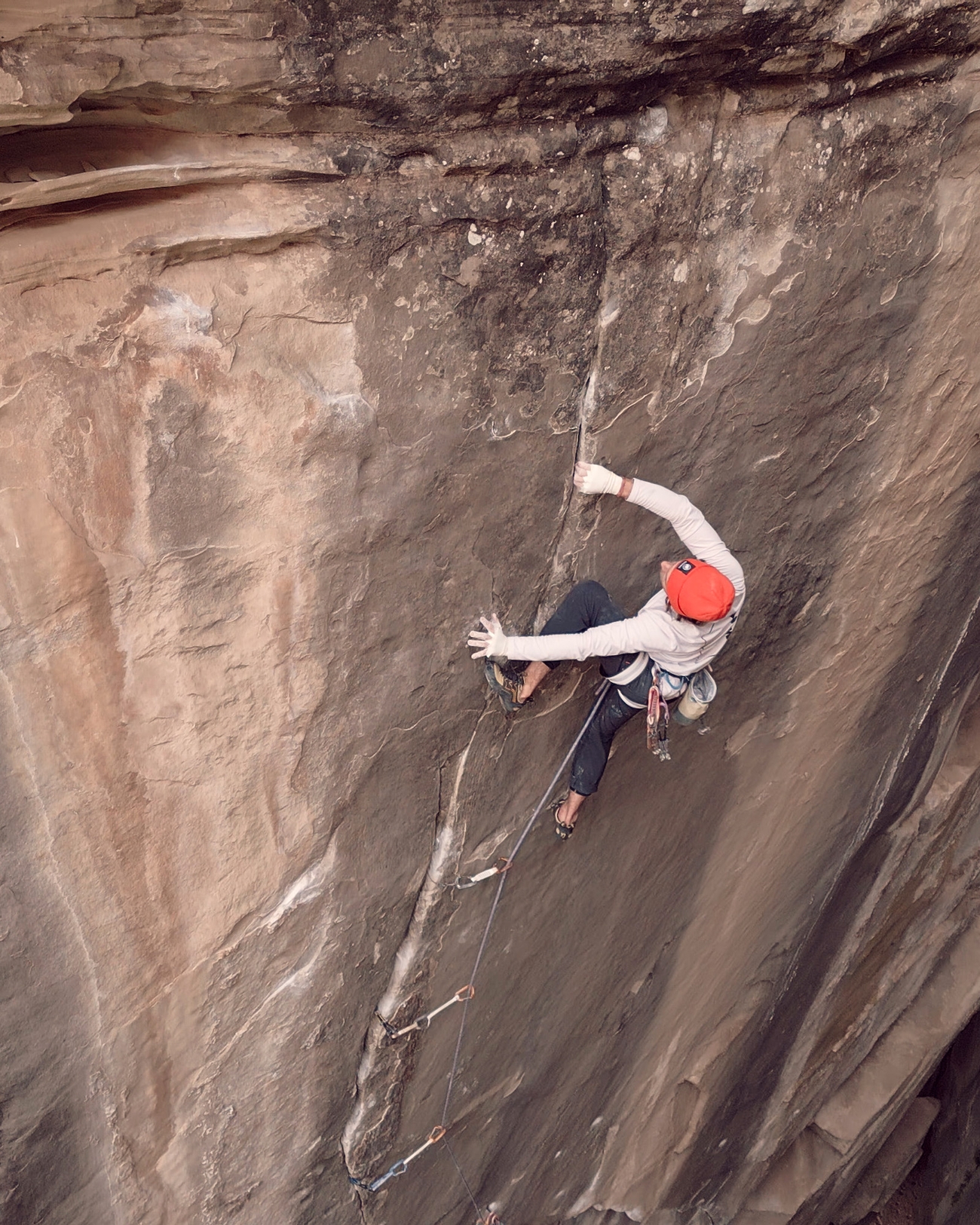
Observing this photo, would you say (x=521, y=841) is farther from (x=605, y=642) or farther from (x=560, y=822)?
(x=605, y=642)

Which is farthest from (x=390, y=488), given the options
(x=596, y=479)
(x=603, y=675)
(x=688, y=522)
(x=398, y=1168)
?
(x=398, y=1168)

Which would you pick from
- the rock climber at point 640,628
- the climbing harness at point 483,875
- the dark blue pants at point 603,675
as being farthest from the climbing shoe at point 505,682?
the climbing harness at point 483,875

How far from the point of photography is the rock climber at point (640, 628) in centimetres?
236

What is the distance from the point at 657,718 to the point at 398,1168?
203 centimetres

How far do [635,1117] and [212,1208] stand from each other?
102 inches

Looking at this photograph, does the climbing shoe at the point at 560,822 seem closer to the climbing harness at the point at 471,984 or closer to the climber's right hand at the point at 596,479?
the climbing harness at the point at 471,984

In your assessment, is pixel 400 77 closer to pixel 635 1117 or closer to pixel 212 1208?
pixel 212 1208

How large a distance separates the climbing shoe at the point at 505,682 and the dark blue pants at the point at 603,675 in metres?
0.11

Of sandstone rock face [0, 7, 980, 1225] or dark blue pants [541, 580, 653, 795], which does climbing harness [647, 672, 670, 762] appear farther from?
sandstone rock face [0, 7, 980, 1225]

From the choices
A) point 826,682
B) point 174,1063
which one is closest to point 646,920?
point 826,682

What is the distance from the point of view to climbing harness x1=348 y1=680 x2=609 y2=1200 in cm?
297

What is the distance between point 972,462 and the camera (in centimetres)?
347

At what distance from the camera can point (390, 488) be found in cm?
219

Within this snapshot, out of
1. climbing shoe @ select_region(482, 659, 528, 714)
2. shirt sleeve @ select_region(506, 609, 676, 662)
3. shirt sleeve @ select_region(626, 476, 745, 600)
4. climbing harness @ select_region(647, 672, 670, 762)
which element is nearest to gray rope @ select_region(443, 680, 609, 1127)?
climbing harness @ select_region(647, 672, 670, 762)
